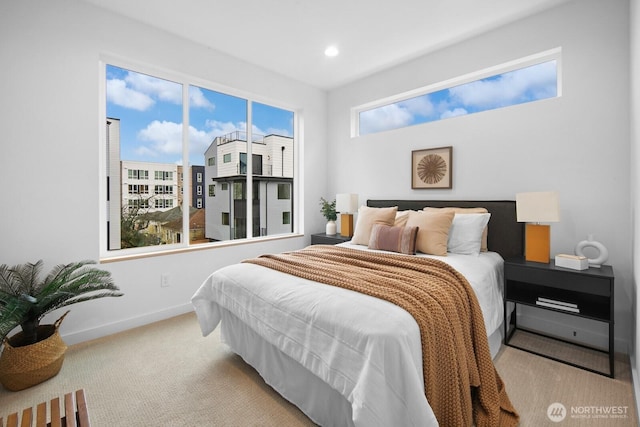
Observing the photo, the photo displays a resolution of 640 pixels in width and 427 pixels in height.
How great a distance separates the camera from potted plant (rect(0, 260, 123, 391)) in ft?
6.27

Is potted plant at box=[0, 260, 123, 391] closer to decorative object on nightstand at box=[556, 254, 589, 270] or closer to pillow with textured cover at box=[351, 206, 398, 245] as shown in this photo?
pillow with textured cover at box=[351, 206, 398, 245]

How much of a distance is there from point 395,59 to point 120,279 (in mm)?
3680

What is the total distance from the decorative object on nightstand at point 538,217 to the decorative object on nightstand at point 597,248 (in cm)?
21

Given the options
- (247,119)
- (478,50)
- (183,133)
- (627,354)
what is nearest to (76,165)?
(183,133)

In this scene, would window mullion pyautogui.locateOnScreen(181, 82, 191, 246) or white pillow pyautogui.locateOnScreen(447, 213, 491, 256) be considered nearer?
white pillow pyautogui.locateOnScreen(447, 213, 491, 256)

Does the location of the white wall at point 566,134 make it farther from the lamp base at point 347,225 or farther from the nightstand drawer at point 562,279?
the lamp base at point 347,225

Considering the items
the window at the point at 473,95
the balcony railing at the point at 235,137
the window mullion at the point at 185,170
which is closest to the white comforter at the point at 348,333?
the window mullion at the point at 185,170

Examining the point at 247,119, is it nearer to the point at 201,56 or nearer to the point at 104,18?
the point at 201,56

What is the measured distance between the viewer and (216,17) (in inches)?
110

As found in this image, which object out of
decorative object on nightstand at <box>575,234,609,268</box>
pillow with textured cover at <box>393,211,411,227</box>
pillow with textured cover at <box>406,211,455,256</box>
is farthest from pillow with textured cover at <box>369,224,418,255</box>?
decorative object on nightstand at <box>575,234,609,268</box>

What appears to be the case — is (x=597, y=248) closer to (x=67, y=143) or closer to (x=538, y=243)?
(x=538, y=243)

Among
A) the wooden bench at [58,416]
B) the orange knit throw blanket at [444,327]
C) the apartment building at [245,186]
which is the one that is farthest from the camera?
the apartment building at [245,186]

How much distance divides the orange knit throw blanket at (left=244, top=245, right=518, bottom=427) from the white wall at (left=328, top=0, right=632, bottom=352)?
147 centimetres

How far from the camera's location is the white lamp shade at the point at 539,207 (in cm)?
232
